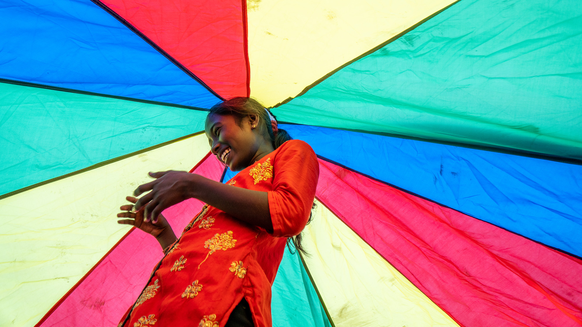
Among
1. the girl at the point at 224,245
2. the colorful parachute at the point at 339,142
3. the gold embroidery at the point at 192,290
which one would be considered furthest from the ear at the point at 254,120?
the gold embroidery at the point at 192,290

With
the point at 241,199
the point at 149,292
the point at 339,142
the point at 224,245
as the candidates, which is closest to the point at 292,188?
the point at 241,199

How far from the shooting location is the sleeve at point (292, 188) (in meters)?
0.92

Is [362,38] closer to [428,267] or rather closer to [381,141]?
[381,141]

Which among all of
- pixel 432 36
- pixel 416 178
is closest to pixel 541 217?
pixel 416 178

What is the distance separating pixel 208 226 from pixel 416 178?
90cm

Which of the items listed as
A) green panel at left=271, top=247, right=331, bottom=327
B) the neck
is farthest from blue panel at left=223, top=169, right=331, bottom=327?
the neck

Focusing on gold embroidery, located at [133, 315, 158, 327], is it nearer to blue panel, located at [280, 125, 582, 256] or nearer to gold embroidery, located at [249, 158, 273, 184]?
gold embroidery, located at [249, 158, 273, 184]

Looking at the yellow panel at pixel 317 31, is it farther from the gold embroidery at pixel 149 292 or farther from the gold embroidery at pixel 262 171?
the gold embroidery at pixel 149 292

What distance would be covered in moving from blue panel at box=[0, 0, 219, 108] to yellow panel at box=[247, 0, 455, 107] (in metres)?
0.40

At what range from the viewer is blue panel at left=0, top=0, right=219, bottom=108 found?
3.69ft

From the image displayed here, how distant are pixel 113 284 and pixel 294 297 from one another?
874 mm

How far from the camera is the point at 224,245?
972mm

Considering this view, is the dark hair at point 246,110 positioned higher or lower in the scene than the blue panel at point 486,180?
higher

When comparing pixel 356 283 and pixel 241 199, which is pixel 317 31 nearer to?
pixel 241 199
